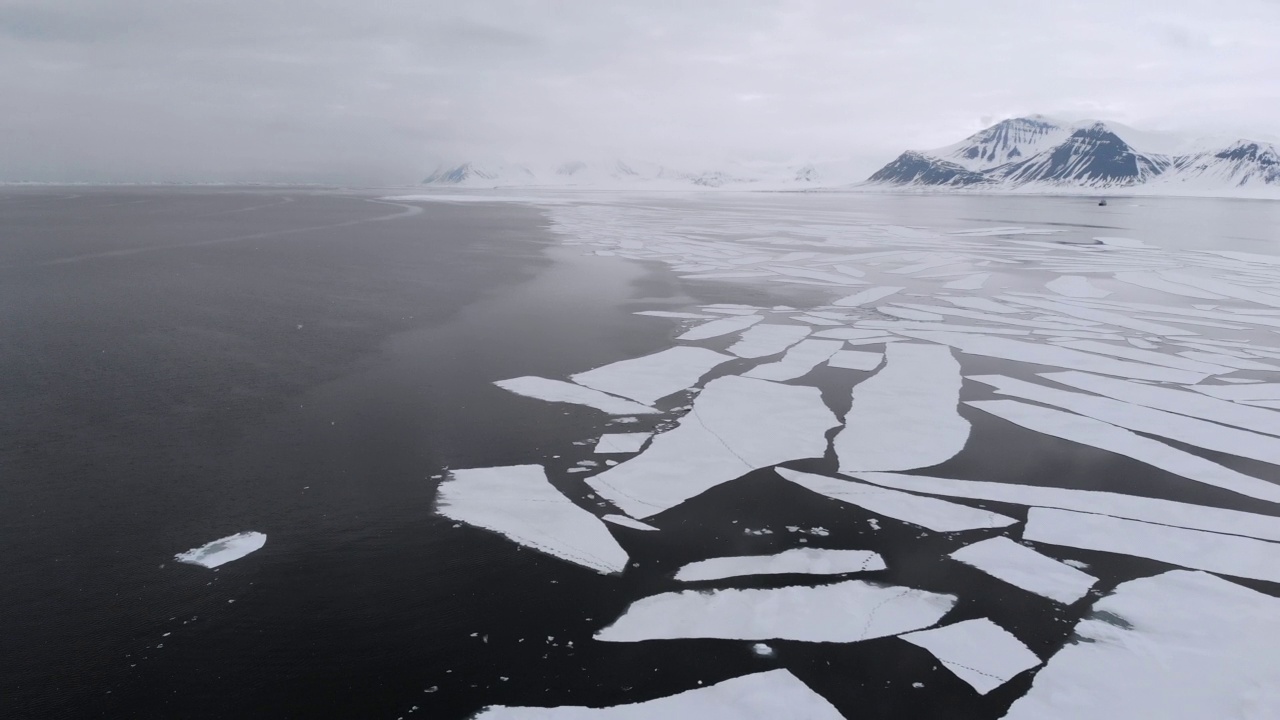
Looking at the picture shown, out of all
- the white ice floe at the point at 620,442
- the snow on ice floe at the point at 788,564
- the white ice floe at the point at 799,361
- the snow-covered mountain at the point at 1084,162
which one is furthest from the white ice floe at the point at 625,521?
the snow-covered mountain at the point at 1084,162

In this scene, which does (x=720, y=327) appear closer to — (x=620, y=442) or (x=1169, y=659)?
(x=620, y=442)

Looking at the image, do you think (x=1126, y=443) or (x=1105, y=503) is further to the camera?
(x=1126, y=443)

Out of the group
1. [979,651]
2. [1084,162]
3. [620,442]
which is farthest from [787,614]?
[1084,162]

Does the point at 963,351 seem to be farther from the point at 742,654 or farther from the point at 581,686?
the point at 581,686

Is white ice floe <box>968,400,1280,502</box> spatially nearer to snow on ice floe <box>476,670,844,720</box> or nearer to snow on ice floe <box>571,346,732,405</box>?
snow on ice floe <box>571,346,732,405</box>

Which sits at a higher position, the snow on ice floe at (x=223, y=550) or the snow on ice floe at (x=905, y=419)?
the snow on ice floe at (x=905, y=419)

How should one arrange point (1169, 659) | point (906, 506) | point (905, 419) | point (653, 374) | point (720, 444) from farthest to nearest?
point (653, 374), point (905, 419), point (720, 444), point (906, 506), point (1169, 659)

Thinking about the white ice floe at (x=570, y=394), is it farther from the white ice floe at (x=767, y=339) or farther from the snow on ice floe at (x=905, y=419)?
the white ice floe at (x=767, y=339)
